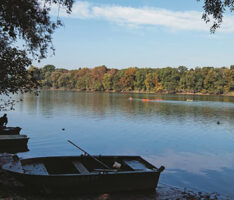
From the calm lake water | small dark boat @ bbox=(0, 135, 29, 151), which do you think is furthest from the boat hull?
the calm lake water

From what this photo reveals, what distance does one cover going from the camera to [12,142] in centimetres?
1912

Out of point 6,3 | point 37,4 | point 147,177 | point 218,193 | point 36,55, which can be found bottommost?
point 218,193

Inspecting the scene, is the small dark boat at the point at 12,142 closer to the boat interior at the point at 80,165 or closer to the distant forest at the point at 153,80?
the boat interior at the point at 80,165

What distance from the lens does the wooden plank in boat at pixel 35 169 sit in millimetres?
11350

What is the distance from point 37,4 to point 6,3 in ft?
7.64

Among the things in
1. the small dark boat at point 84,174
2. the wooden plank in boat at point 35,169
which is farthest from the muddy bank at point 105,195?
the wooden plank in boat at point 35,169

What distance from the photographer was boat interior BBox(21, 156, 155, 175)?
39.7 ft

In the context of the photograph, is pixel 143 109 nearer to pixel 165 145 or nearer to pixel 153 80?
pixel 165 145

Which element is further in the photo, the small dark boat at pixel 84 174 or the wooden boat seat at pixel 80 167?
the wooden boat seat at pixel 80 167

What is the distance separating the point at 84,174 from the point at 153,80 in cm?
14947

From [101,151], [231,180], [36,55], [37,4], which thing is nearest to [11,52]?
[36,55]

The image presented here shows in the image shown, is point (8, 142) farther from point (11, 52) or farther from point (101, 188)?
point (101, 188)

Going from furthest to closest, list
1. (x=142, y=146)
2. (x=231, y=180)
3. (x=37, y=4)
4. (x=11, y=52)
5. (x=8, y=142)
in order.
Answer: (x=142, y=146), (x=8, y=142), (x=231, y=180), (x=11, y=52), (x=37, y=4)

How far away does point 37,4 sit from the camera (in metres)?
10.7
